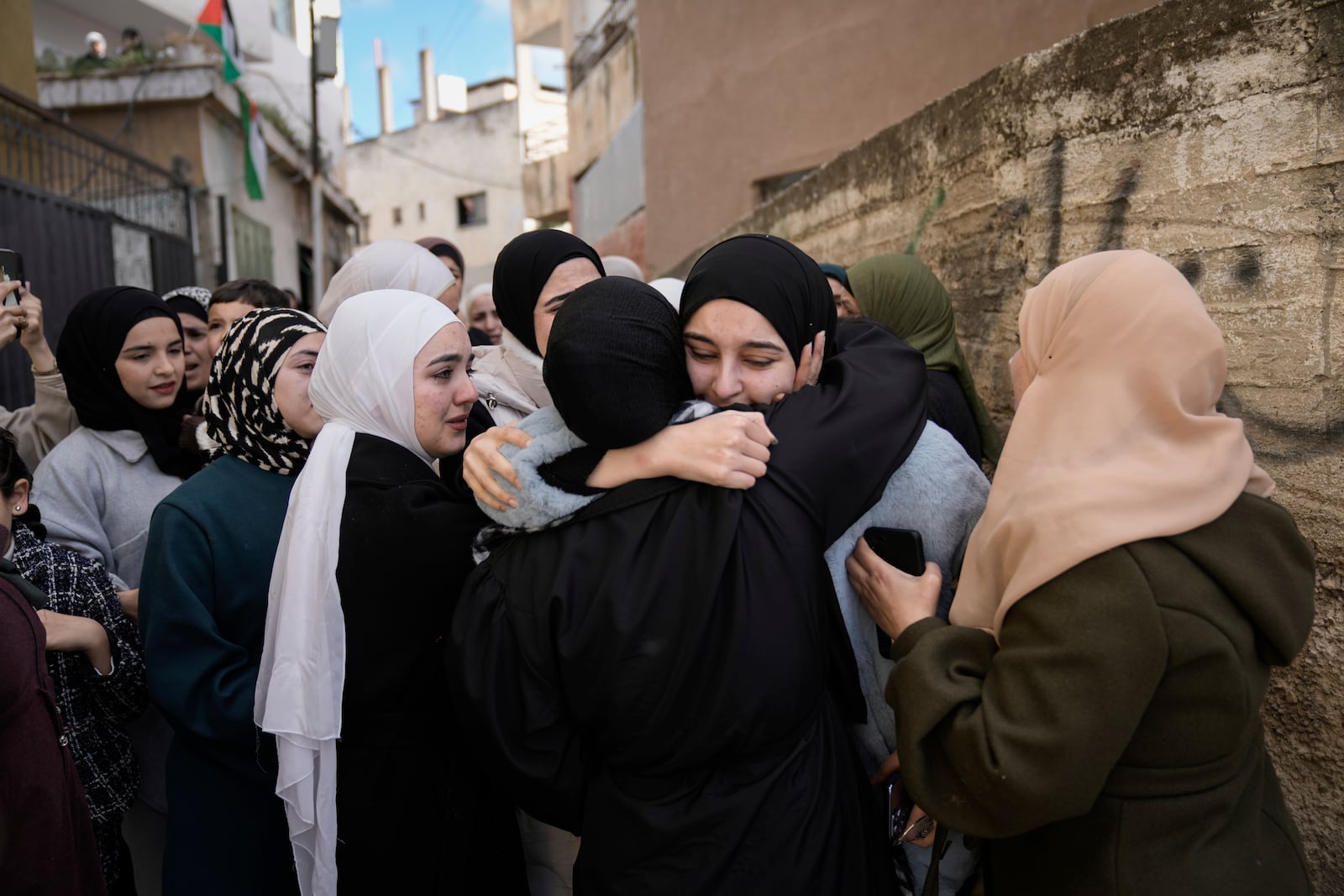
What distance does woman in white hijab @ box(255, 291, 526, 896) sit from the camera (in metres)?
1.62

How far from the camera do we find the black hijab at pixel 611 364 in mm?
1252

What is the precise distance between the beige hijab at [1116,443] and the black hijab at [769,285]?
1.50 feet

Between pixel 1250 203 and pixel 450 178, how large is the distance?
28732 millimetres

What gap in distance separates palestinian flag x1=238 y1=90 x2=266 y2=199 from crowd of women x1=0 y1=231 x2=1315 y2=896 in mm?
9888

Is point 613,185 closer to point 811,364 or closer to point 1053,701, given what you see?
point 811,364

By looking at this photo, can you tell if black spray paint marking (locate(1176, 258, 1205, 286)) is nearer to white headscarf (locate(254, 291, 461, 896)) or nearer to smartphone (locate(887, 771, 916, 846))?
smartphone (locate(887, 771, 916, 846))

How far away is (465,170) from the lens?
90.6ft

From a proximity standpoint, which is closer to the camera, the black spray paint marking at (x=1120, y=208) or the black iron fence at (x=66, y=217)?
the black spray paint marking at (x=1120, y=208)

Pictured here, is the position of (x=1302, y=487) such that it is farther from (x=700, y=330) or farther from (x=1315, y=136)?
(x=700, y=330)

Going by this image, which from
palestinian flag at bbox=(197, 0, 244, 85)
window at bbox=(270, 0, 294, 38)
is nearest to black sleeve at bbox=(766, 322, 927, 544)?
palestinian flag at bbox=(197, 0, 244, 85)

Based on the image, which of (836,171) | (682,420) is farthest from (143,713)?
(836,171)

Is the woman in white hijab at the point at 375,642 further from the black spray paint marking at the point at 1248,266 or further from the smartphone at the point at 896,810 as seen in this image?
the black spray paint marking at the point at 1248,266

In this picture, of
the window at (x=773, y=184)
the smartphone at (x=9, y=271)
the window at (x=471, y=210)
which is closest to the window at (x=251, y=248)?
the window at (x=773, y=184)

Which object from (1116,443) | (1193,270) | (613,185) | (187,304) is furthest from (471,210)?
(1116,443)
